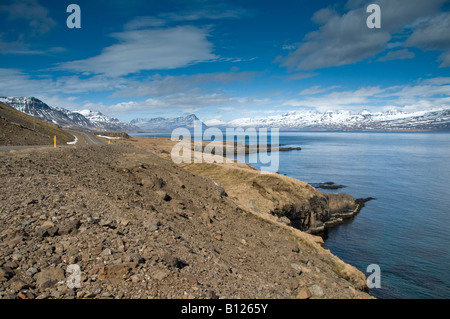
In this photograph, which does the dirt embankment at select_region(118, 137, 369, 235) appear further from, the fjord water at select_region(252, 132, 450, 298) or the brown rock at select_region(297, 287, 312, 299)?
the brown rock at select_region(297, 287, 312, 299)

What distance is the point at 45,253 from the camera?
6.03 meters

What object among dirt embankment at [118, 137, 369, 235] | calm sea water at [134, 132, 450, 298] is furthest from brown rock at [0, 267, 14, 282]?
calm sea water at [134, 132, 450, 298]

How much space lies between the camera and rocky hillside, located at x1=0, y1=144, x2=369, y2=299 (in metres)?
5.73

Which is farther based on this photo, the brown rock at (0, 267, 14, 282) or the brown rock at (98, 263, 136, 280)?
the brown rock at (98, 263, 136, 280)

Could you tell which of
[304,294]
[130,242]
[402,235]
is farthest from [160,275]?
[402,235]

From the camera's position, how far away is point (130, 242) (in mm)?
7152

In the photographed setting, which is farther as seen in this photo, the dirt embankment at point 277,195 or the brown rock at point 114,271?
the dirt embankment at point 277,195

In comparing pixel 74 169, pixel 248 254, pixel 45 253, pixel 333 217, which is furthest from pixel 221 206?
pixel 333 217

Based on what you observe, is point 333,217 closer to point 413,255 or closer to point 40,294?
point 413,255

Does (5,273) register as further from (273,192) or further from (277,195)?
(277,195)

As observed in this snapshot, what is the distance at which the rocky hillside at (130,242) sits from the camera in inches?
225

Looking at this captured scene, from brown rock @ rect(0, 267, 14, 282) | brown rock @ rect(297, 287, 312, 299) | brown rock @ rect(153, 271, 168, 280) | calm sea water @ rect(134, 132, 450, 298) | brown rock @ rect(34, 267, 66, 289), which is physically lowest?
calm sea water @ rect(134, 132, 450, 298)

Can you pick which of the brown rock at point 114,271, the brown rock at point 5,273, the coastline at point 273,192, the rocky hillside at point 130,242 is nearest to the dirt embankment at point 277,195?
the coastline at point 273,192

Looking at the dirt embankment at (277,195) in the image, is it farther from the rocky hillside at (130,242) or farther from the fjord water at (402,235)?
the rocky hillside at (130,242)
